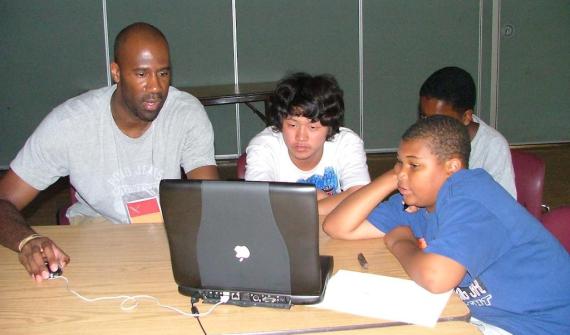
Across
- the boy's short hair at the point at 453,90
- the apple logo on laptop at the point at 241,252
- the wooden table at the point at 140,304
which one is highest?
the boy's short hair at the point at 453,90

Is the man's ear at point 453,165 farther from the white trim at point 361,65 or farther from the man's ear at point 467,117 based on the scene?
the white trim at point 361,65

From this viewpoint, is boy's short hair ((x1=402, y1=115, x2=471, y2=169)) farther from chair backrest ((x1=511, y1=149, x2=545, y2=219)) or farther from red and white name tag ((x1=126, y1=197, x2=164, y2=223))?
red and white name tag ((x1=126, y1=197, x2=164, y2=223))

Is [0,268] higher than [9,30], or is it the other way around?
[9,30]

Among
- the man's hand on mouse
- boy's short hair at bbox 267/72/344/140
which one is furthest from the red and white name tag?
boy's short hair at bbox 267/72/344/140

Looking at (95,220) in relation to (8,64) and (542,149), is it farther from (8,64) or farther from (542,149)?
(542,149)

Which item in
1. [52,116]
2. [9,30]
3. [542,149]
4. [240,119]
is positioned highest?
[9,30]

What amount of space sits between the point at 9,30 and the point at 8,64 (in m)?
0.31

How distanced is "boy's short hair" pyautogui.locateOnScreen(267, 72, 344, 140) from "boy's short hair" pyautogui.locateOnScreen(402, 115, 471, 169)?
69 centimetres

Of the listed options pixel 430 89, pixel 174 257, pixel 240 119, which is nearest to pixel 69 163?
pixel 174 257

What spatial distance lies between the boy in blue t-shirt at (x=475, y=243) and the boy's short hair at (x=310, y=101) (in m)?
0.64

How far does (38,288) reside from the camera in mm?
1545

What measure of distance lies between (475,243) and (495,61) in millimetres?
4959

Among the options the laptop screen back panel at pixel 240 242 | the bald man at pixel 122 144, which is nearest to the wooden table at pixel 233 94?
the bald man at pixel 122 144

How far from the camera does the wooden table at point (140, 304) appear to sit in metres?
1.30
